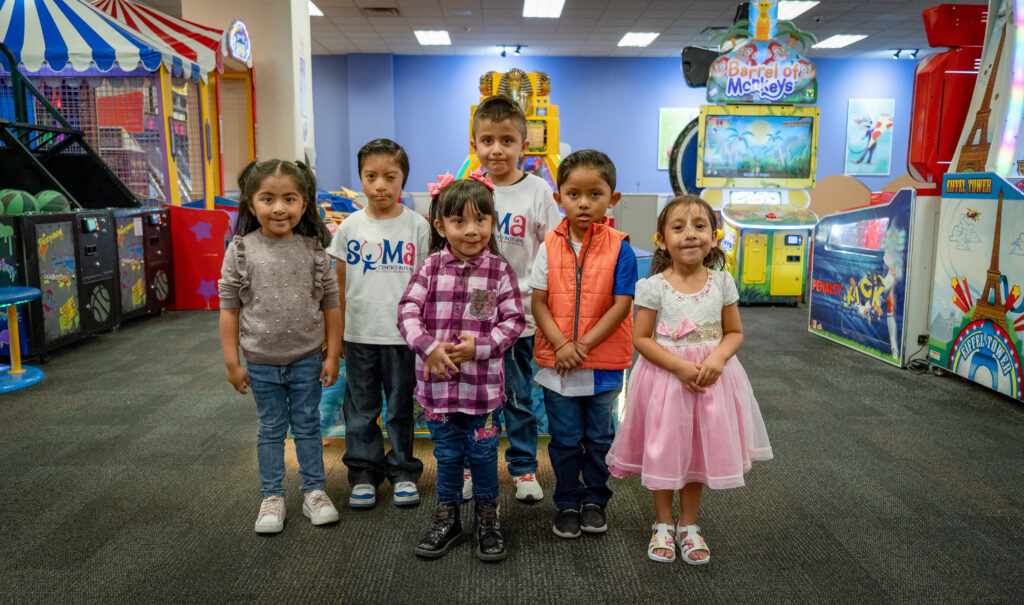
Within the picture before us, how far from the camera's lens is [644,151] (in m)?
11.9

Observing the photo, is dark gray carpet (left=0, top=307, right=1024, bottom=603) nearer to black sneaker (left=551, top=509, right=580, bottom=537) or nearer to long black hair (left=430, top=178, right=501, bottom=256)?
black sneaker (left=551, top=509, right=580, bottom=537)

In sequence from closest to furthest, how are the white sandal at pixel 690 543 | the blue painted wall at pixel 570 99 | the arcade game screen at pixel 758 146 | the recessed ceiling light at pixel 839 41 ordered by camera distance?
the white sandal at pixel 690 543 → the arcade game screen at pixel 758 146 → the recessed ceiling light at pixel 839 41 → the blue painted wall at pixel 570 99

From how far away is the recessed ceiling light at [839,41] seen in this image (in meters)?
10.2

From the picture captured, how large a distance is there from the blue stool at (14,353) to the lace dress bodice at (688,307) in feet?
9.87

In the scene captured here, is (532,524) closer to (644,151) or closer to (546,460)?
(546,460)

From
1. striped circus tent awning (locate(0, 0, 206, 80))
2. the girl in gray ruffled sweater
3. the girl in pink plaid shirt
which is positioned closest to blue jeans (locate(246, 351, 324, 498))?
the girl in gray ruffled sweater

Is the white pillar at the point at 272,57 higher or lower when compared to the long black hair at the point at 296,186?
Answer: higher

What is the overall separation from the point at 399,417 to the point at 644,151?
10557 millimetres

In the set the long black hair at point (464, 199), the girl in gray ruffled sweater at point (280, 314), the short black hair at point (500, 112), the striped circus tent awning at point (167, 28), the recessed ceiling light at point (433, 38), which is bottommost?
the girl in gray ruffled sweater at point (280, 314)

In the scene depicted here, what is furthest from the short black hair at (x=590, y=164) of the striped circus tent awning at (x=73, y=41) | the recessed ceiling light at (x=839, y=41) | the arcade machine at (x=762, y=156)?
the recessed ceiling light at (x=839, y=41)

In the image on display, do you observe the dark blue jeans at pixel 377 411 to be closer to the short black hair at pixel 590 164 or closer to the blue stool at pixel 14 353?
the short black hair at pixel 590 164

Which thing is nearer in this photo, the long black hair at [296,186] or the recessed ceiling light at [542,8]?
the long black hair at [296,186]

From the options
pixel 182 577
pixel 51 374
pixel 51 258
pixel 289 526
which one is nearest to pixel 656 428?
pixel 289 526

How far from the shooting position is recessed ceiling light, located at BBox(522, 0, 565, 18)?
340 inches
